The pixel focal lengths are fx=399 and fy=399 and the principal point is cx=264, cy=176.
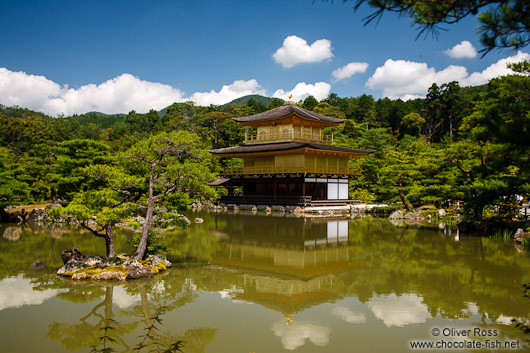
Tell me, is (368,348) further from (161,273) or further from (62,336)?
(161,273)

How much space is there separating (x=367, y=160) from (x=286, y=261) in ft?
70.0

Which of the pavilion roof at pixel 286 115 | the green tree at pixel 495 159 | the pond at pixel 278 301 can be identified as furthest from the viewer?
the pavilion roof at pixel 286 115

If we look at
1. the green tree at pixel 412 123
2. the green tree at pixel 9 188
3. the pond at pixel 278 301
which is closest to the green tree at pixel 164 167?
the pond at pixel 278 301

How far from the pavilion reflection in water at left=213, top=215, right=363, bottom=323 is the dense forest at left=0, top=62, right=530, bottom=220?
99.4 inches

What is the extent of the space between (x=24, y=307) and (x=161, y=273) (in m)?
3.09

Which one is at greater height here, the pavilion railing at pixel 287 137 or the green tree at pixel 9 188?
the pavilion railing at pixel 287 137

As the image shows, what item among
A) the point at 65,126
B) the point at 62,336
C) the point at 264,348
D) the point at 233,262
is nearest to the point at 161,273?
the point at 233,262

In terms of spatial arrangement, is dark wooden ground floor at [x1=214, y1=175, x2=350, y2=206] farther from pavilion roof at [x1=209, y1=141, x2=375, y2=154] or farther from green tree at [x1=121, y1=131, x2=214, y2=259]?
green tree at [x1=121, y1=131, x2=214, y2=259]

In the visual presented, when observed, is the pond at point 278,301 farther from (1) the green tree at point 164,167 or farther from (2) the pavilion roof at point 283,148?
(2) the pavilion roof at point 283,148

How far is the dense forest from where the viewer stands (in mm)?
10133

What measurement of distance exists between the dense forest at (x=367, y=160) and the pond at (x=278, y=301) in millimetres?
2226

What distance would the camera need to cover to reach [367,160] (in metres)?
31.3

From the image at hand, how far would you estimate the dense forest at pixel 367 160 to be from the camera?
10.1 metres

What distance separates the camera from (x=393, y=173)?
2720 centimetres
